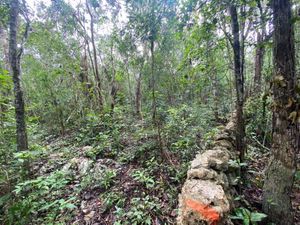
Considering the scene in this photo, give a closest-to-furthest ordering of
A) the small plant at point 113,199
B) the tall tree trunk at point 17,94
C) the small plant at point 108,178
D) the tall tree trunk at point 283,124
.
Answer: the tall tree trunk at point 283,124, the small plant at point 113,199, the small plant at point 108,178, the tall tree trunk at point 17,94

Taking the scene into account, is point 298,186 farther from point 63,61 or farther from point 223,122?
point 63,61

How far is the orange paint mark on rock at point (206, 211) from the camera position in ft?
5.51

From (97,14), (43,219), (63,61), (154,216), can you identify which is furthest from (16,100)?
(97,14)

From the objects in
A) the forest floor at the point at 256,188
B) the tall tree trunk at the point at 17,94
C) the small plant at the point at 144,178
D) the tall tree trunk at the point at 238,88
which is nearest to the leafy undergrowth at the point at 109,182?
the small plant at the point at 144,178

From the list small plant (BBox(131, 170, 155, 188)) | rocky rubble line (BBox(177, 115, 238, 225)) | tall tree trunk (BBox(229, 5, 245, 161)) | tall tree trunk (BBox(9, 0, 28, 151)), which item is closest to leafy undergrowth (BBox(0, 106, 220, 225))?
small plant (BBox(131, 170, 155, 188))

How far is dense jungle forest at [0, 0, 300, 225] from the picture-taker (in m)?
2.24

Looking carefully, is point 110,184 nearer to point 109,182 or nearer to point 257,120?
point 109,182

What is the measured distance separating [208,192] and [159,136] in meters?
1.97

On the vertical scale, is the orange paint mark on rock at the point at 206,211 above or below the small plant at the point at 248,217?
above

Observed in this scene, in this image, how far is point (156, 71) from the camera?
8227mm

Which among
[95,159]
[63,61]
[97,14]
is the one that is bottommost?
[95,159]

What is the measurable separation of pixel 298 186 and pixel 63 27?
8.74 metres

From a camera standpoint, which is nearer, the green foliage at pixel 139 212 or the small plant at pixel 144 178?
the green foliage at pixel 139 212

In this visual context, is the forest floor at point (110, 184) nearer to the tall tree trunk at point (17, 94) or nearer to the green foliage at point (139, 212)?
the green foliage at point (139, 212)
